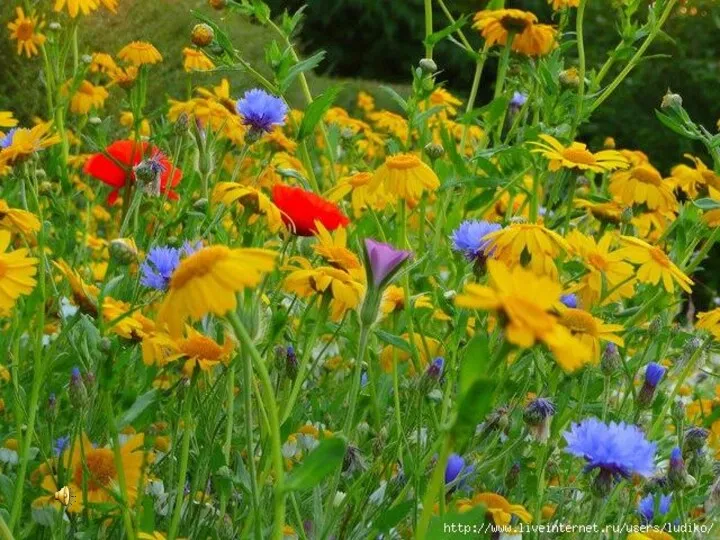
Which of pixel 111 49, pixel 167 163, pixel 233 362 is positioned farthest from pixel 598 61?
pixel 233 362

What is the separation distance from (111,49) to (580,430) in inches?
145

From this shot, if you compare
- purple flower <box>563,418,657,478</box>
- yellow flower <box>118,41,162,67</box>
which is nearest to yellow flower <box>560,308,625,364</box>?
purple flower <box>563,418,657,478</box>

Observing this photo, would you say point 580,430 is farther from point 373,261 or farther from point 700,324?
point 700,324

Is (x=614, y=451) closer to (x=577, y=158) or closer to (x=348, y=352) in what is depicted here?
(x=577, y=158)

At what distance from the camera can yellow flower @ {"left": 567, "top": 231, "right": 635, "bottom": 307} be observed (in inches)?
53.7

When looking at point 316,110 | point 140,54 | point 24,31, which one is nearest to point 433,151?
point 316,110

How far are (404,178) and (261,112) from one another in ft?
0.67

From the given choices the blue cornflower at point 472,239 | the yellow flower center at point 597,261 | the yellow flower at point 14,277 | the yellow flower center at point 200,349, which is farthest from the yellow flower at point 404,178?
the yellow flower at point 14,277

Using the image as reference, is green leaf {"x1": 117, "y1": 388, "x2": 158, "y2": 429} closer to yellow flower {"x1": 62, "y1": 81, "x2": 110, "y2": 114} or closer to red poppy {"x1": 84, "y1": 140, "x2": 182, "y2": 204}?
red poppy {"x1": 84, "y1": 140, "x2": 182, "y2": 204}

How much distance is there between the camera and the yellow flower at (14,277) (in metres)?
0.97

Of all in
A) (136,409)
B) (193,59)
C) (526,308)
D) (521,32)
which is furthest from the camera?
(193,59)

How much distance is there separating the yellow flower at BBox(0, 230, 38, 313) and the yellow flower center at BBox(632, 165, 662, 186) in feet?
3.79

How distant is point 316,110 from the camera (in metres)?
1.59

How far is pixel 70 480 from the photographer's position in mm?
1142
